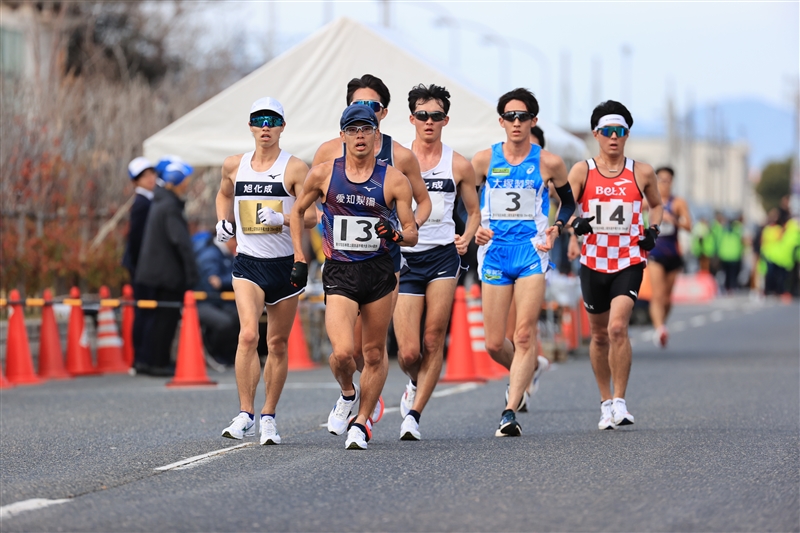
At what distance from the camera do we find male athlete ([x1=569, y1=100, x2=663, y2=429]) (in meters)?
10.4

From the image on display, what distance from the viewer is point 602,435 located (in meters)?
9.91

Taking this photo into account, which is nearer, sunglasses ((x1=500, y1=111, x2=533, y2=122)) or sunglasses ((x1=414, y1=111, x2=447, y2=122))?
sunglasses ((x1=414, y1=111, x2=447, y2=122))

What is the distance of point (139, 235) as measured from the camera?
16609 millimetres

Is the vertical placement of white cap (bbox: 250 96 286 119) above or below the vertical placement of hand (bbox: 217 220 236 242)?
above

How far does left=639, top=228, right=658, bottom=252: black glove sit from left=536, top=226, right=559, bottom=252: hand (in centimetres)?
66

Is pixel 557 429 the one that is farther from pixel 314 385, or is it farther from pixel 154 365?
pixel 154 365

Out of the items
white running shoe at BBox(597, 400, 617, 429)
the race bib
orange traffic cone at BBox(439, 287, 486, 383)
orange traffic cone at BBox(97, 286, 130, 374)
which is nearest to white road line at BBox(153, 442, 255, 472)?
the race bib

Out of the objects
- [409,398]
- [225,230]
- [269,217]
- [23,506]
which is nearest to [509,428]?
[409,398]

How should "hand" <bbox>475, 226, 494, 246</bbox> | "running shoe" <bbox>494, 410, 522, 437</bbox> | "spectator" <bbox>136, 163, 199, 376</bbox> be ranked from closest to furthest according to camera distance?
"running shoe" <bbox>494, 410, 522, 437</bbox> → "hand" <bbox>475, 226, 494, 246</bbox> → "spectator" <bbox>136, 163, 199, 376</bbox>

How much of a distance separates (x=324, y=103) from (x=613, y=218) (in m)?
7.57

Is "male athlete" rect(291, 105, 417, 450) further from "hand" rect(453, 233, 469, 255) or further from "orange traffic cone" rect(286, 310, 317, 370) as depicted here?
"orange traffic cone" rect(286, 310, 317, 370)

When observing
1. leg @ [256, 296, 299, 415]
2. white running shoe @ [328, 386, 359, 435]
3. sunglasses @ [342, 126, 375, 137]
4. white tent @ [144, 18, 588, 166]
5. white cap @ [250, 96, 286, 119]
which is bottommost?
white running shoe @ [328, 386, 359, 435]

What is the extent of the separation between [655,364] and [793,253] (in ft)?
63.4

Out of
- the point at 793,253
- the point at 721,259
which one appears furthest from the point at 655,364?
the point at 721,259
